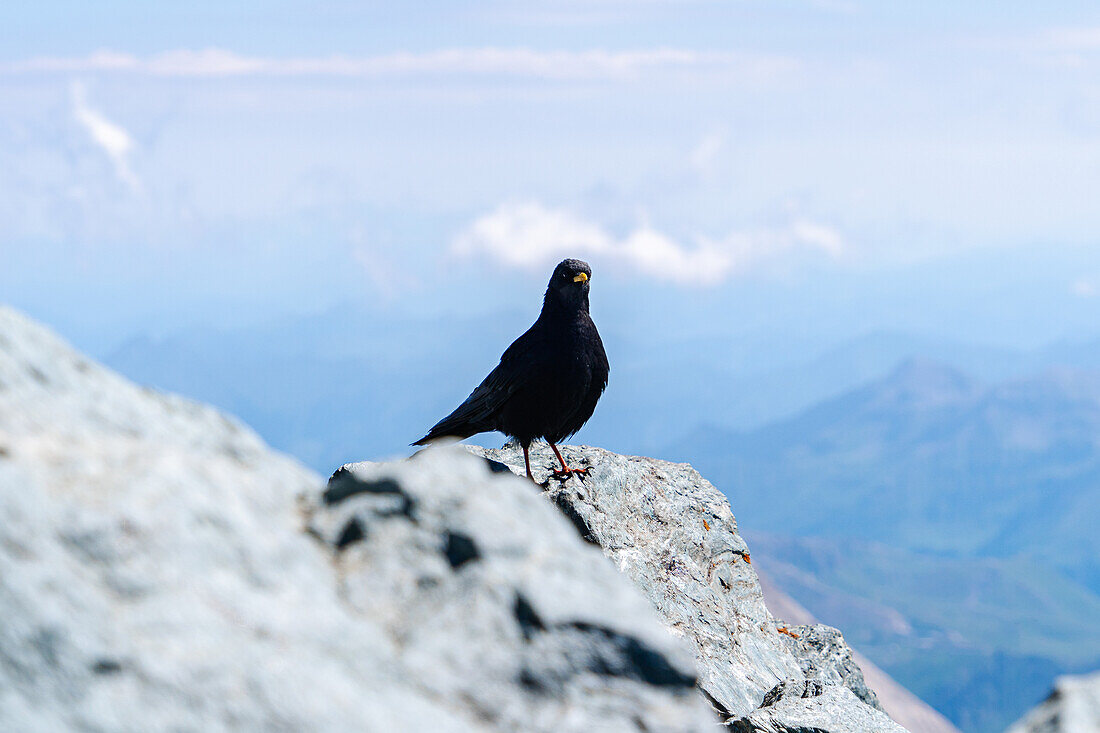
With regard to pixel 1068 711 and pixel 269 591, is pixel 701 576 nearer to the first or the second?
pixel 1068 711

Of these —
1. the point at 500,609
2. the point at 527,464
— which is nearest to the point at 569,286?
the point at 527,464

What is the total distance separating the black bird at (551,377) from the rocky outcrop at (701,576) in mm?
903

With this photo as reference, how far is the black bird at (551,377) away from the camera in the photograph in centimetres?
1399

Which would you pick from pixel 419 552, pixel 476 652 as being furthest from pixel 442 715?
pixel 419 552

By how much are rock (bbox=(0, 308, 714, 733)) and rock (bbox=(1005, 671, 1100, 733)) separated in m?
2.20

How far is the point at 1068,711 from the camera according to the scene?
5.37m

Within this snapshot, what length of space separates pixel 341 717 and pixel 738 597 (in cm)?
1104

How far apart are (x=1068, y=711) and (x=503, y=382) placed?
9932 millimetres

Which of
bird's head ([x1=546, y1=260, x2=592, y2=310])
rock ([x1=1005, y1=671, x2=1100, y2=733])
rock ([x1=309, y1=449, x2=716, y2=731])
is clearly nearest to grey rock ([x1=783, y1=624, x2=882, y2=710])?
bird's head ([x1=546, y1=260, x2=592, y2=310])

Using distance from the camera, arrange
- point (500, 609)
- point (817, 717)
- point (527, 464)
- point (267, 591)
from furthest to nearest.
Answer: point (527, 464) < point (817, 717) < point (500, 609) < point (267, 591)

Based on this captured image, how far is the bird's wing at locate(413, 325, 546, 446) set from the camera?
14102 millimetres

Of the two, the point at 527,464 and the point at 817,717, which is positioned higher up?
the point at 527,464

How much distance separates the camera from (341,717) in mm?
4301

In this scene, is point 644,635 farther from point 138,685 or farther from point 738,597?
point 738,597
